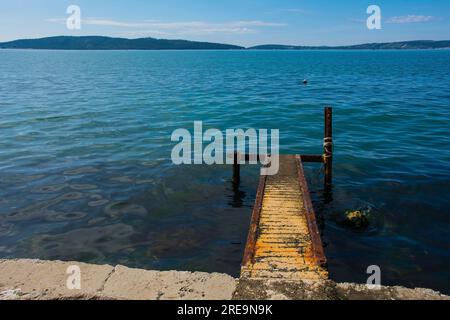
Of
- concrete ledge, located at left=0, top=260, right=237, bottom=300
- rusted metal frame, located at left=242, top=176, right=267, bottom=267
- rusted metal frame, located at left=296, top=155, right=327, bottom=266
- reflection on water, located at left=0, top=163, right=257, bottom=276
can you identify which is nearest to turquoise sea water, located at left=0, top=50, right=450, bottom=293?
reflection on water, located at left=0, top=163, right=257, bottom=276

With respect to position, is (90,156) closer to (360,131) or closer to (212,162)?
(212,162)

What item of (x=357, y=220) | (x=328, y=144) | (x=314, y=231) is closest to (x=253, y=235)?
(x=314, y=231)

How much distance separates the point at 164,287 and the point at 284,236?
3304 millimetres

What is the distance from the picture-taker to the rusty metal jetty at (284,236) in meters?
7.79

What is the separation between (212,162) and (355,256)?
31.9 feet

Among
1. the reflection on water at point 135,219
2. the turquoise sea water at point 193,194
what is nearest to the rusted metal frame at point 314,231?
the turquoise sea water at point 193,194

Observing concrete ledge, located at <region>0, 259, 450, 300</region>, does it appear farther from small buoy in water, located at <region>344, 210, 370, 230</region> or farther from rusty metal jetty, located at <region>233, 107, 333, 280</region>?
small buoy in water, located at <region>344, 210, 370, 230</region>

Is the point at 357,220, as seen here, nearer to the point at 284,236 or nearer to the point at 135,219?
the point at 284,236

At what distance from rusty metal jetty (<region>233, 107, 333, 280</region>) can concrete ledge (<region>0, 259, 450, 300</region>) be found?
0.50 meters

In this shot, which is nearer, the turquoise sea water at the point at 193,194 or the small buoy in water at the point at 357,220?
the turquoise sea water at the point at 193,194

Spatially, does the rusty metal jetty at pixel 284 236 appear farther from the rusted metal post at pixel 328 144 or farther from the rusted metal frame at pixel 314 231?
the rusted metal post at pixel 328 144

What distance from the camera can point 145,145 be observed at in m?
22.0

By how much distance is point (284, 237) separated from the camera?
361 inches

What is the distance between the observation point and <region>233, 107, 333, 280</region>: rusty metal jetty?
7.79m
